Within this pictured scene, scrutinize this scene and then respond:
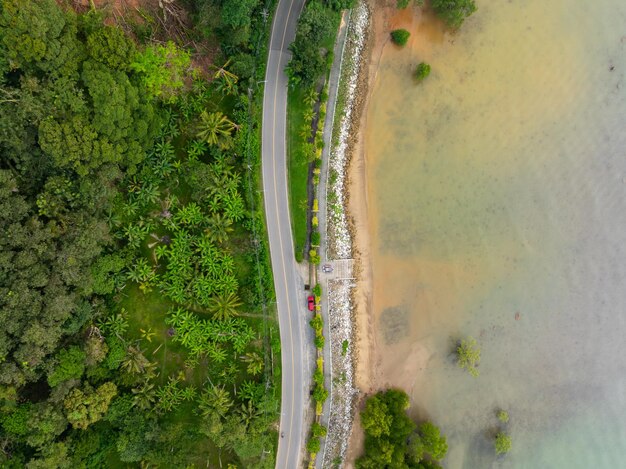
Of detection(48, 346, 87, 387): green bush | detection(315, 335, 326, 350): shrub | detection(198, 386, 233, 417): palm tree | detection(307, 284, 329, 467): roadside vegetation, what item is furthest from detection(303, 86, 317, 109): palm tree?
detection(48, 346, 87, 387): green bush

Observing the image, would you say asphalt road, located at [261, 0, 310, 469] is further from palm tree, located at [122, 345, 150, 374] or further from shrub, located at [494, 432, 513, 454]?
shrub, located at [494, 432, 513, 454]

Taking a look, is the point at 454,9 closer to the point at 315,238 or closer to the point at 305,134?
the point at 305,134

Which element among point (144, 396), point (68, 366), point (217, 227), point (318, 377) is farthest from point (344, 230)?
point (68, 366)

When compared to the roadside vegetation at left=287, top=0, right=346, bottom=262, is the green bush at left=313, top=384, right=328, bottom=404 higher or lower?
lower

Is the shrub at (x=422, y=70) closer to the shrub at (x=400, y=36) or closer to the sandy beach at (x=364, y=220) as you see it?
the shrub at (x=400, y=36)

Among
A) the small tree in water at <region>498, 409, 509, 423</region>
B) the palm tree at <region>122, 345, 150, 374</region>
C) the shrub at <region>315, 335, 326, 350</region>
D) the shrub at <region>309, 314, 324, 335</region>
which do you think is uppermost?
the shrub at <region>309, 314, 324, 335</region>

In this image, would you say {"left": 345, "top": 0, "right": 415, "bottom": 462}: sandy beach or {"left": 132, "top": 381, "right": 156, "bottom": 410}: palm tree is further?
{"left": 345, "top": 0, "right": 415, "bottom": 462}: sandy beach
